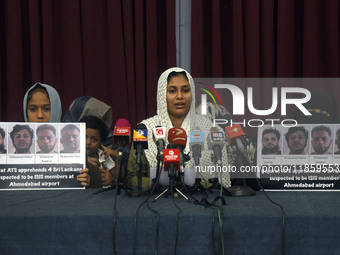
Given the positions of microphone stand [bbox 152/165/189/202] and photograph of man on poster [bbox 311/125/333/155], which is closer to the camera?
microphone stand [bbox 152/165/189/202]

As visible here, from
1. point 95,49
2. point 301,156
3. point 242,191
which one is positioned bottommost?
point 242,191

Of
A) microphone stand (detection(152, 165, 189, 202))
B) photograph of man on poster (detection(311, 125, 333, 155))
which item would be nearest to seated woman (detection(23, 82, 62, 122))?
microphone stand (detection(152, 165, 189, 202))

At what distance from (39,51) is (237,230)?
82.8 inches

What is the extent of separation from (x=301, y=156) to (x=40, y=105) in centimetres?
125

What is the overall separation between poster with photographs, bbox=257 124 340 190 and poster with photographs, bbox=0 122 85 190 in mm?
697

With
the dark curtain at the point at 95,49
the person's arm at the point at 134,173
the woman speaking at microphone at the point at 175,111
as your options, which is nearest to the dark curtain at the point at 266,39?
the dark curtain at the point at 95,49

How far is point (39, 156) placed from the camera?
124 centimetres

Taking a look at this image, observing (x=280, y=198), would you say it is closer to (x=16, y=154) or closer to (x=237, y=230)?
(x=237, y=230)

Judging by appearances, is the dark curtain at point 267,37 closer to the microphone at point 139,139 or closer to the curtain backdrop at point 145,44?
the curtain backdrop at point 145,44

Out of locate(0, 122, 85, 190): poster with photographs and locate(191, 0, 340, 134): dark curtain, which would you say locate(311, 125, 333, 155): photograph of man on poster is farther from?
locate(191, 0, 340, 134): dark curtain

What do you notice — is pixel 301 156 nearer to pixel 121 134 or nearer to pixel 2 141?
pixel 121 134

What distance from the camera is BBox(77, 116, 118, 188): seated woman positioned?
1393 mm

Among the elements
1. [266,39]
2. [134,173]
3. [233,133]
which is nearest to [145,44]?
[266,39]

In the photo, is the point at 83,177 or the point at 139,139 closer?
the point at 139,139
